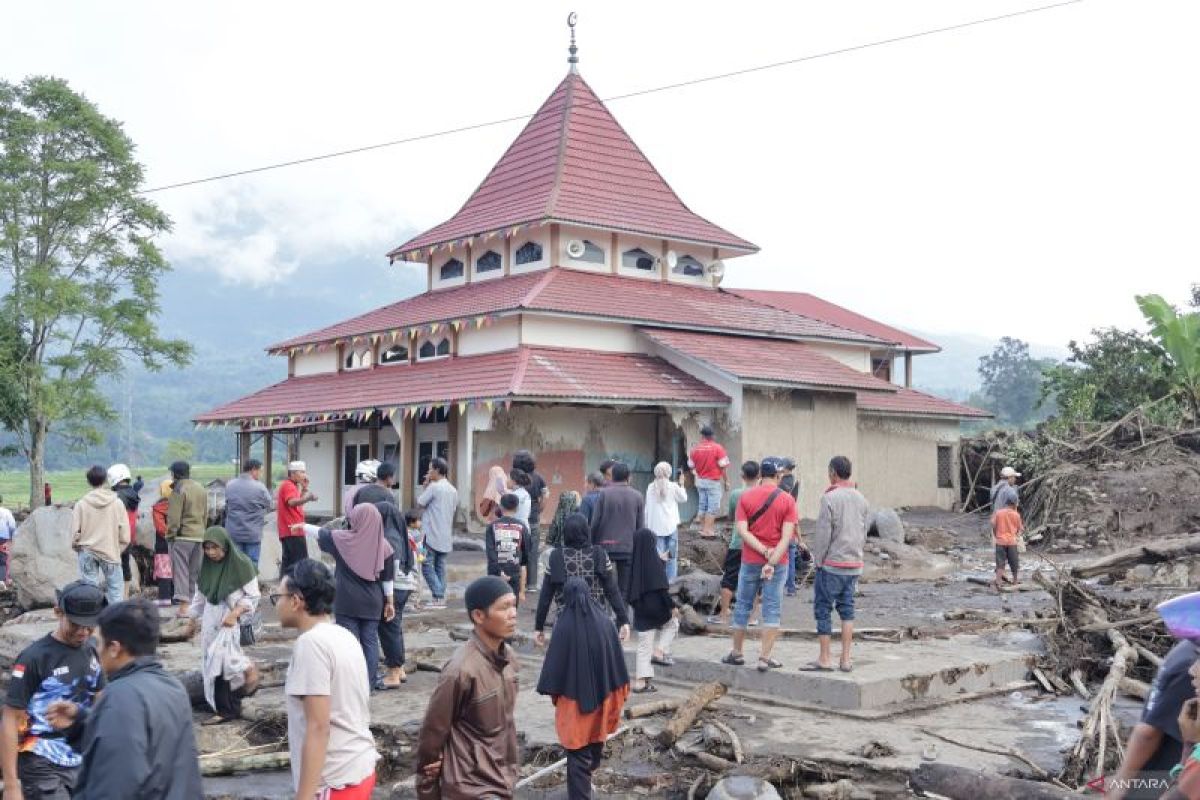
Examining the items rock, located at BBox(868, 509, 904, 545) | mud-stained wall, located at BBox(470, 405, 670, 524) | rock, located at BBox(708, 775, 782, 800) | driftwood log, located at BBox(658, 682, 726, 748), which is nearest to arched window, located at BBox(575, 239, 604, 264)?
mud-stained wall, located at BBox(470, 405, 670, 524)

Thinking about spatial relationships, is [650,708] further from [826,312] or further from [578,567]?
[826,312]

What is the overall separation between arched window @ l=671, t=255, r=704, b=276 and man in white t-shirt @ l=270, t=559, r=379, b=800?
80.8 feet

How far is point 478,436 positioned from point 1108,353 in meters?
19.1

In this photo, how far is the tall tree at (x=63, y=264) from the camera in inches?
1416

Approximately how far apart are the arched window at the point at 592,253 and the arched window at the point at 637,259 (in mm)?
573

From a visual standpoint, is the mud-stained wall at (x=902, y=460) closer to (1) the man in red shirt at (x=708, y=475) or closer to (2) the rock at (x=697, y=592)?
(1) the man in red shirt at (x=708, y=475)

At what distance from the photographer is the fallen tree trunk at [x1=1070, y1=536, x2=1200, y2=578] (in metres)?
11.0

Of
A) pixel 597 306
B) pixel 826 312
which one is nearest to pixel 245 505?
pixel 597 306

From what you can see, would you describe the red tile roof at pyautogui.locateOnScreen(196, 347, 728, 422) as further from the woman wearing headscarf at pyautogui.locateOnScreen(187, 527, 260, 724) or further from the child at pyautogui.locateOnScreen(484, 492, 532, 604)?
the woman wearing headscarf at pyautogui.locateOnScreen(187, 527, 260, 724)

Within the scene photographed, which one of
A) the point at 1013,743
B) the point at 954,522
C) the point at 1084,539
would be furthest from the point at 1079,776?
the point at 954,522

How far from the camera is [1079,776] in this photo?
7.35 meters

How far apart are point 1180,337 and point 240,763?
24.4 m

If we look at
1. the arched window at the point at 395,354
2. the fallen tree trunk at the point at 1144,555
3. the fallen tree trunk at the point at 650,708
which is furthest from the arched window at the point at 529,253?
the fallen tree trunk at the point at 650,708

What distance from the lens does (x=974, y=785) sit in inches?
265
